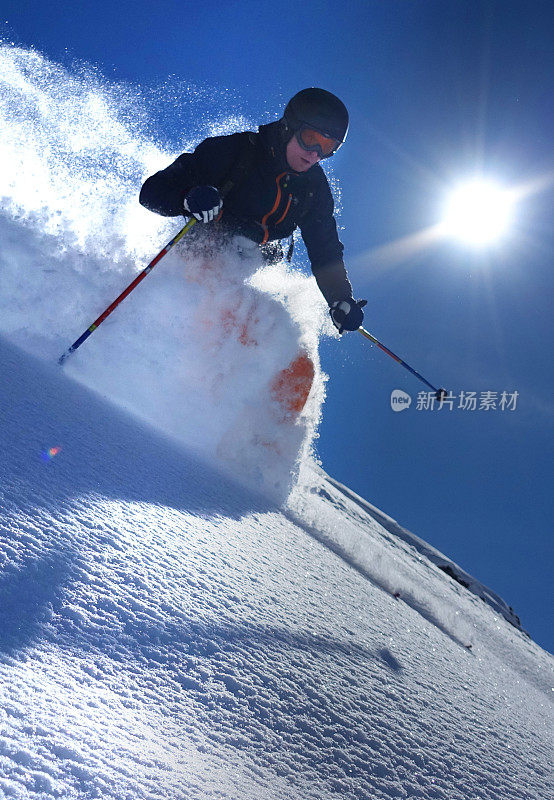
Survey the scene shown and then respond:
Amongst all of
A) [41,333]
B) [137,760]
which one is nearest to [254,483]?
[41,333]

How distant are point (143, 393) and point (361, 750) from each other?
323 centimetres

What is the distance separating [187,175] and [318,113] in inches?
47.5

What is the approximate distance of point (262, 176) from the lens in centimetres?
442

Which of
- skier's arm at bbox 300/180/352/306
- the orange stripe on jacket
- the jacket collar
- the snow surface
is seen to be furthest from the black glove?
the snow surface

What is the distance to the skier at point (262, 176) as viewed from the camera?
4.14m

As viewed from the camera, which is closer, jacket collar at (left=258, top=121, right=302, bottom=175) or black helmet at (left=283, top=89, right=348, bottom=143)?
black helmet at (left=283, top=89, right=348, bottom=143)

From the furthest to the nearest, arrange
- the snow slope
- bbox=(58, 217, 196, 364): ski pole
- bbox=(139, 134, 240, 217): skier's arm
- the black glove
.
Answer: the black glove
bbox=(139, 134, 240, 217): skier's arm
bbox=(58, 217, 196, 364): ski pole
the snow slope

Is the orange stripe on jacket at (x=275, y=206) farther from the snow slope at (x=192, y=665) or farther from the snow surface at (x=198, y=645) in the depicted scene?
the snow slope at (x=192, y=665)

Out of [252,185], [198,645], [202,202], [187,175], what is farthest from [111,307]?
[198,645]

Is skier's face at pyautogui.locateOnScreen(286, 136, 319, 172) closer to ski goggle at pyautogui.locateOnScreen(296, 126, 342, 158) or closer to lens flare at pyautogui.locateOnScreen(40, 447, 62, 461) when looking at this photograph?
ski goggle at pyautogui.locateOnScreen(296, 126, 342, 158)

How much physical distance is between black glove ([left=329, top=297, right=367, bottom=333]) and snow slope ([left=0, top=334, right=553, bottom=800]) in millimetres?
3161

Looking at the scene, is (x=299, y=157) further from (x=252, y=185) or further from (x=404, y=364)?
(x=404, y=364)

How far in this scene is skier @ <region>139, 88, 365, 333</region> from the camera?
4.14 m

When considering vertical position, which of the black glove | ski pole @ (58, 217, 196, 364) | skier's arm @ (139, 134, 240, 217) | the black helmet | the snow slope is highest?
the black helmet
